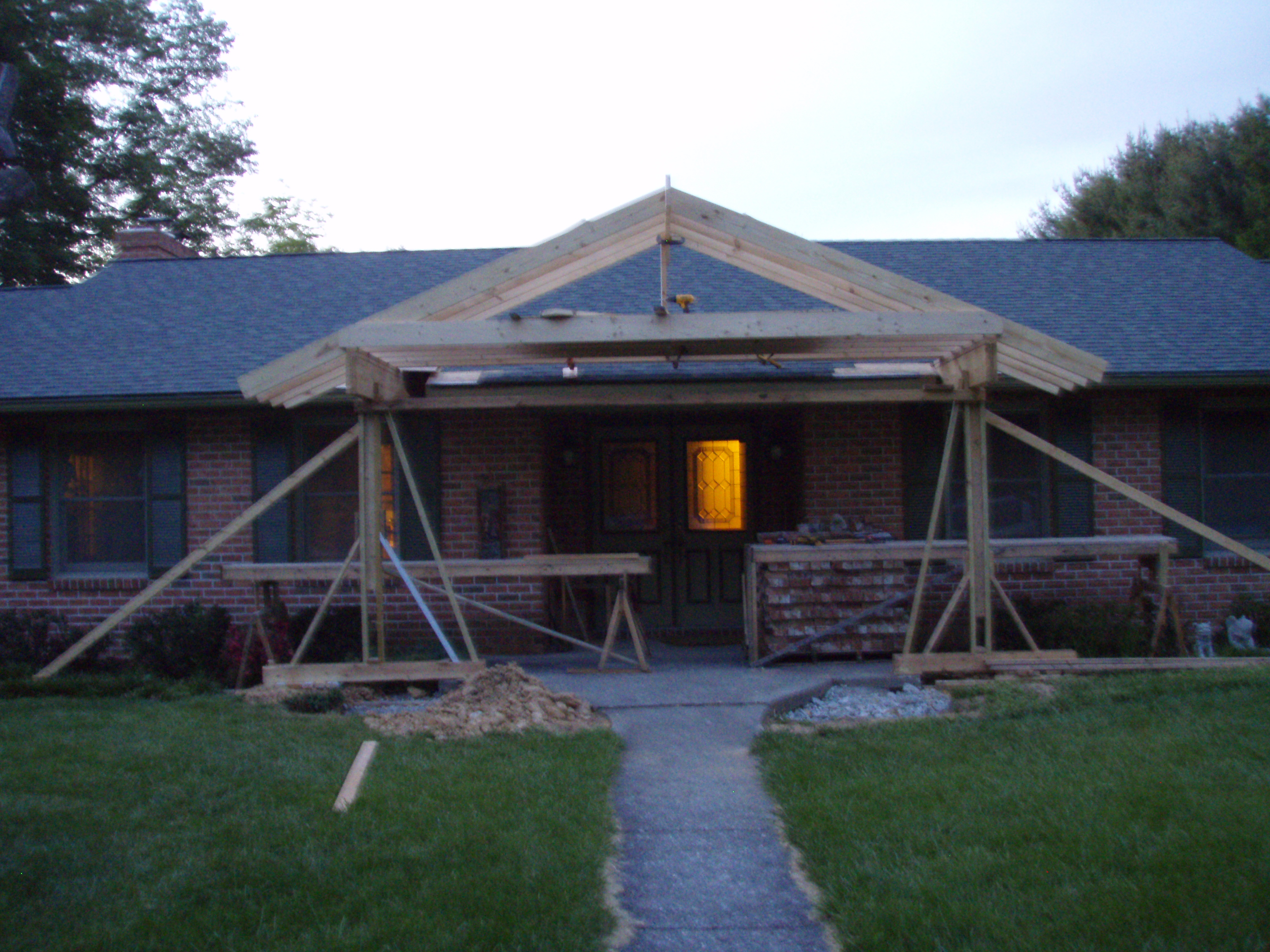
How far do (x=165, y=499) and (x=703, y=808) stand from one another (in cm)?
683

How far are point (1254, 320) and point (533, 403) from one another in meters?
7.11

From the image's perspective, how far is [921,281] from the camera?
11.8 metres

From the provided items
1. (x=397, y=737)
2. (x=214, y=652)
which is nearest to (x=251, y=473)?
(x=214, y=652)

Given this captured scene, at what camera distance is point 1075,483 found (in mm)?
10023

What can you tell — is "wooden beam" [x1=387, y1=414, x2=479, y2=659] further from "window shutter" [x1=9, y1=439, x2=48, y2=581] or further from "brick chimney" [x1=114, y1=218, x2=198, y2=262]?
"brick chimney" [x1=114, y1=218, x2=198, y2=262]

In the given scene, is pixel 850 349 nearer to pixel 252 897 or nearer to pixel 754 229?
pixel 754 229

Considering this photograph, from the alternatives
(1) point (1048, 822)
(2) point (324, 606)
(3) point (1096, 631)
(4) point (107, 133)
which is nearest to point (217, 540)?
(2) point (324, 606)

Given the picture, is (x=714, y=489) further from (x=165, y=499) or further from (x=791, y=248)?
(x=165, y=499)

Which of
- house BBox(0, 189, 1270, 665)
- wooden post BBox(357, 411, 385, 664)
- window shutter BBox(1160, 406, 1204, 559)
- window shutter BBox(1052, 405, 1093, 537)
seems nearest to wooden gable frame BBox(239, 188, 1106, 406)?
house BBox(0, 189, 1270, 665)

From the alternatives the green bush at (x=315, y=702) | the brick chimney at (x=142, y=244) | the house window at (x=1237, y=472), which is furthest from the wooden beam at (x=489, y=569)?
the brick chimney at (x=142, y=244)

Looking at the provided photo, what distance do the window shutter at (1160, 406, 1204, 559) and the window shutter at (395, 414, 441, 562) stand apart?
6535 millimetres

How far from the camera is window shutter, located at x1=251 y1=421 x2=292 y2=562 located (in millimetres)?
10070

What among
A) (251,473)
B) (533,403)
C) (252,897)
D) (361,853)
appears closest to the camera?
(252,897)

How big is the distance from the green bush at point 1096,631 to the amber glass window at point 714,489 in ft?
10.8
